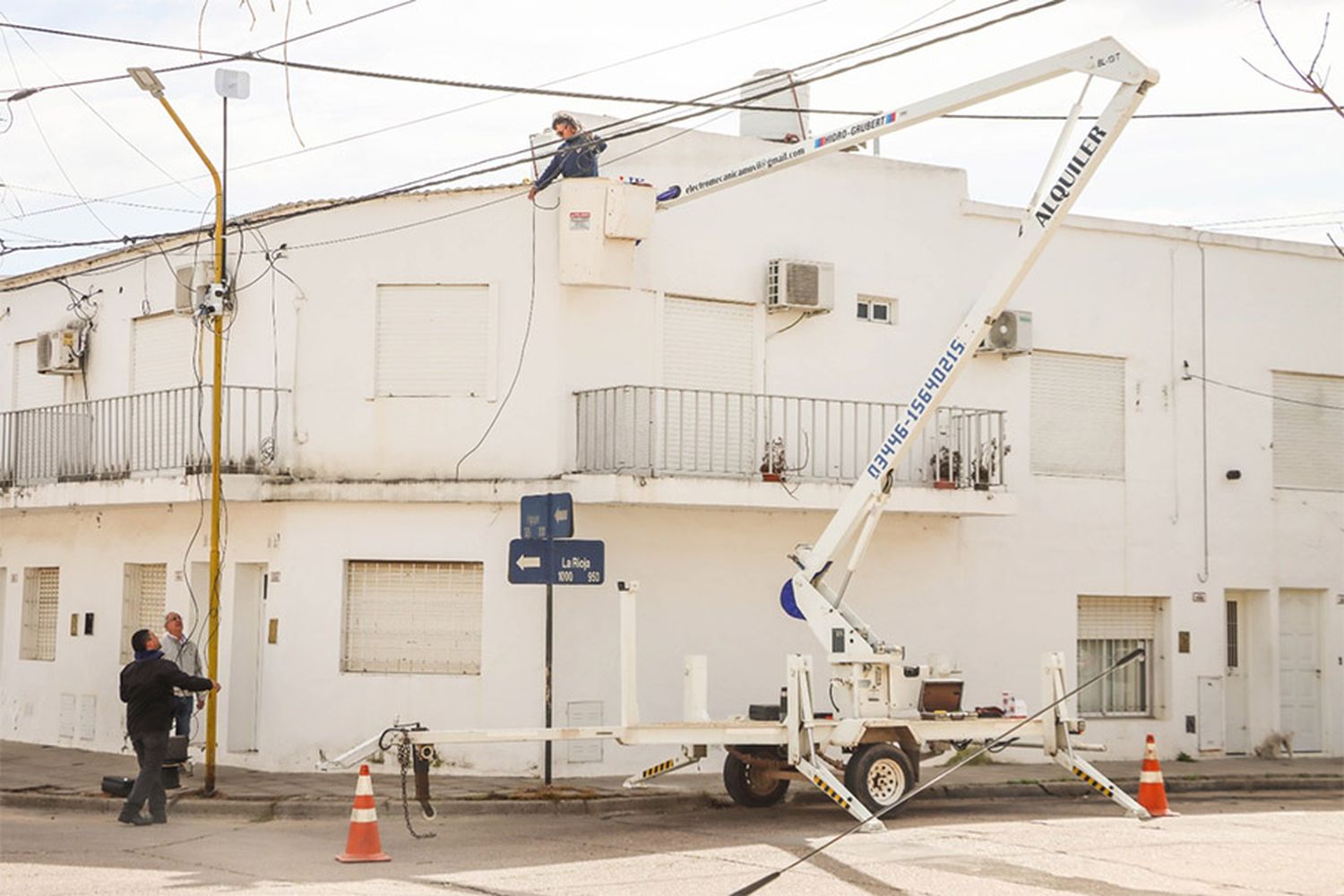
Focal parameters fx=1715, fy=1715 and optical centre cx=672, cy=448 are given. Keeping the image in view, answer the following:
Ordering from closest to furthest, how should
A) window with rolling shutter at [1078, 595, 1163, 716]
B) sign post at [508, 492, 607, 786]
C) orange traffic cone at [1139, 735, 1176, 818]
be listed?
1. orange traffic cone at [1139, 735, 1176, 818]
2. sign post at [508, 492, 607, 786]
3. window with rolling shutter at [1078, 595, 1163, 716]

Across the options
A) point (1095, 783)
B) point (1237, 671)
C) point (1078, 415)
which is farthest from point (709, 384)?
point (1237, 671)

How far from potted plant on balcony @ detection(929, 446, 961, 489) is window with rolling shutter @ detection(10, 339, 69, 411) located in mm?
11431

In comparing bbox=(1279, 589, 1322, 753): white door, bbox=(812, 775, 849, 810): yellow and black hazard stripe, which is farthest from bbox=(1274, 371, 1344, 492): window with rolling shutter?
bbox=(812, 775, 849, 810): yellow and black hazard stripe

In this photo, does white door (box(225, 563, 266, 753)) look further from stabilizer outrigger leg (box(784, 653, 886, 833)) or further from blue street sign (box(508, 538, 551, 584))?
stabilizer outrigger leg (box(784, 653, 886, 833))

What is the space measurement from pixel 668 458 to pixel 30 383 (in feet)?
33.1

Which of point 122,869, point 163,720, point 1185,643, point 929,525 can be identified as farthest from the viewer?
point 1185,643

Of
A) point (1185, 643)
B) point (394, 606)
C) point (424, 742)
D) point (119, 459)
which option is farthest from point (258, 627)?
point (1185, 643)

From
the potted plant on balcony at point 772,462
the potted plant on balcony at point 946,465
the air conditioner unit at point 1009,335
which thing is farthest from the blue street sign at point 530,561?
the air conditioner unit at point 1009,335

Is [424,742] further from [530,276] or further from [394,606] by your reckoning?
[530,276]

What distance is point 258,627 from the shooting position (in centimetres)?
1942

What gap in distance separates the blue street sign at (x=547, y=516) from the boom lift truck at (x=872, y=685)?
1.81 metres

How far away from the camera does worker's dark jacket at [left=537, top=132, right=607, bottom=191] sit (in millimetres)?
18047

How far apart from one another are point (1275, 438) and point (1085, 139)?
391 inches

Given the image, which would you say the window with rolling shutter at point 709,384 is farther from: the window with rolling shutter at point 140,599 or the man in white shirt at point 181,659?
the window with rolling shutter at point 140,599
